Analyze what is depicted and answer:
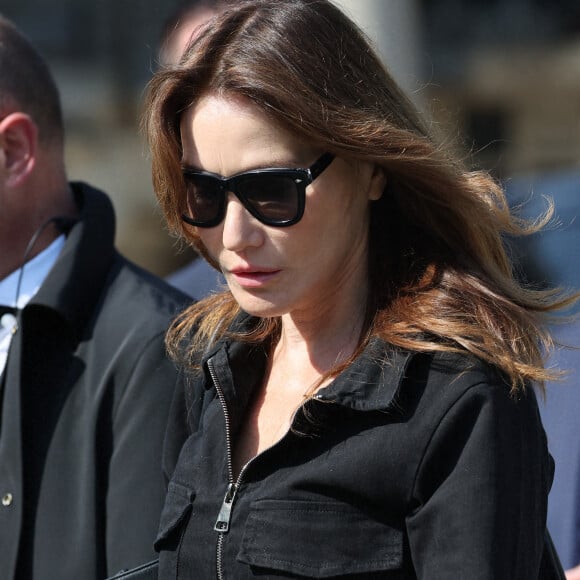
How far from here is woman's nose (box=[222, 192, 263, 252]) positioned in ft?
6.09

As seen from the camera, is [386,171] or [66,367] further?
[66,367]

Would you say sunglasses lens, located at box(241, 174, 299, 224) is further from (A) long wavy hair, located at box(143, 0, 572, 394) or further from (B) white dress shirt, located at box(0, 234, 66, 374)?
A: (B) white dress shirt, located at box(0, 234, 66, 374)

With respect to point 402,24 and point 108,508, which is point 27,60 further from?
point 402,24

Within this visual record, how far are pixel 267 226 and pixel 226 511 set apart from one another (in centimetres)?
48

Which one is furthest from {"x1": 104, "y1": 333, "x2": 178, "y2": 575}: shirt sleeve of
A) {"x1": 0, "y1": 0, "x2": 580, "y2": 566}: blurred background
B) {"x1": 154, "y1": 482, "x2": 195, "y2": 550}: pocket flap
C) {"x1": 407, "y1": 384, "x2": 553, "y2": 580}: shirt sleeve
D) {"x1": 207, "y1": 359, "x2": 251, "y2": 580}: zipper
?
{"x1": 0, "y1": 0, "x2": 580, "y2": 566}: blurred background

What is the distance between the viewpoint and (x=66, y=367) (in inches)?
99.3

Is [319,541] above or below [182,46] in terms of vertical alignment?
below

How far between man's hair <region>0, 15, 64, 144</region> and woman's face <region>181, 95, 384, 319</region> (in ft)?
3.01

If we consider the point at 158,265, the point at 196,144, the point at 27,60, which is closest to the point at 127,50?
the point at 158,265

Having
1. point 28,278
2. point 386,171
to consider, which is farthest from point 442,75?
point 386,171

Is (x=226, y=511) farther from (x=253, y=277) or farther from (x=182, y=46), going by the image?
(x=182, y=46)

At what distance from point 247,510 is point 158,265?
9.46 meters

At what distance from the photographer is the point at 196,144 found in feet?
6.27

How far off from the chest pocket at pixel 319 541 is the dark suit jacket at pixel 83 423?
574 mm
